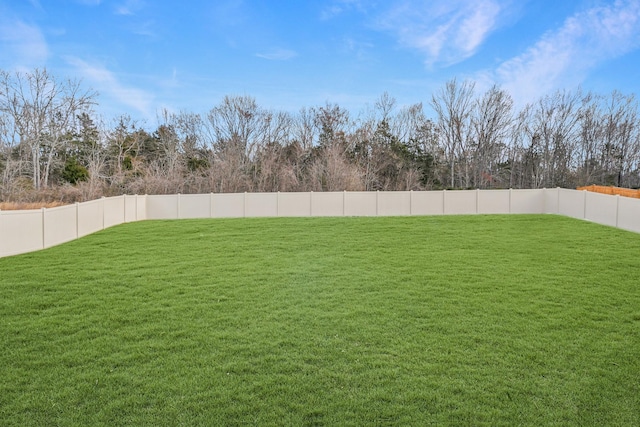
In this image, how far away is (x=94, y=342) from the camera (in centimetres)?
445

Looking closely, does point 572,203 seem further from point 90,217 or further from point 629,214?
point 90,217

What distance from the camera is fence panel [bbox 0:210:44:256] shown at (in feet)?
31.6

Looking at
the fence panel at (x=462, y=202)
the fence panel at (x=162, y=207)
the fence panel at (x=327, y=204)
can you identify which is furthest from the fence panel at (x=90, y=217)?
the fence panel at (x=462, y=202)

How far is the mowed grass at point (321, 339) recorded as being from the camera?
3139 millimetres

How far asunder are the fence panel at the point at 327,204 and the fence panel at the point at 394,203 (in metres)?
1.97

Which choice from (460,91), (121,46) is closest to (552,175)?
(460,91)

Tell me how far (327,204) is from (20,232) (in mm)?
12349

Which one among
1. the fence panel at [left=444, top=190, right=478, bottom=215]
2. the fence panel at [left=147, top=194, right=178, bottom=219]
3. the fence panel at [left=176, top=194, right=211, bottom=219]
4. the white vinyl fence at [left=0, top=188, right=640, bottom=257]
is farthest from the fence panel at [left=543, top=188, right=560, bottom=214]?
the fence panel at [left=147, top=194, right=178, bottom=219]

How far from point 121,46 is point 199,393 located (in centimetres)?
1823

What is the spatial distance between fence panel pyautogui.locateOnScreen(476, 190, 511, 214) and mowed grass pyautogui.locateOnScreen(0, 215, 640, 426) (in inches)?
429

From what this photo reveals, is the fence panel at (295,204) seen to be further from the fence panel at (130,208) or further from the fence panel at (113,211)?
the fence panel at (113,211)

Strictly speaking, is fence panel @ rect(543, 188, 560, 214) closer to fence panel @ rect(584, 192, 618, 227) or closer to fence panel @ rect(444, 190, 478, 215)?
fence panel @ rect(584, 192, 618, 227)

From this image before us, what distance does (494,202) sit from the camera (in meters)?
20.3

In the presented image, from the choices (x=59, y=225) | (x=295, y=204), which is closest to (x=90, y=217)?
(x=59, y=225)
